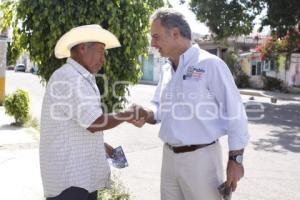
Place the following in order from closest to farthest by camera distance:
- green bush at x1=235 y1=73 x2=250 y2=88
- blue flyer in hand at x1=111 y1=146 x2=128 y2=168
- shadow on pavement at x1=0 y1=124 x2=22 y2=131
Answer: blue flyer in hand at x1=111 y1=146 x2=128 y2=168, shadow on pavement at x1=0 y1=124 x2=22 y2=131, green bush at x1=235 y1=73 x2=250 y2=88

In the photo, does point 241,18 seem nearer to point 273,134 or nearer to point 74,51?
point 273,134

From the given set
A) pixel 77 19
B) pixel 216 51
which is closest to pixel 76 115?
pixel 77 19

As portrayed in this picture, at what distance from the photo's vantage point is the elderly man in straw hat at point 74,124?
2.87 metres

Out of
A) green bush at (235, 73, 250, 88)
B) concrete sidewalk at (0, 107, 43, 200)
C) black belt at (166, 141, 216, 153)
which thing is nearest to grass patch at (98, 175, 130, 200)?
concrete sidewalk at (0, 107, 43, 200)

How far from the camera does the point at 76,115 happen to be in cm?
287

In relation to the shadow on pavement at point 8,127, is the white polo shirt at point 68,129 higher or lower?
higher

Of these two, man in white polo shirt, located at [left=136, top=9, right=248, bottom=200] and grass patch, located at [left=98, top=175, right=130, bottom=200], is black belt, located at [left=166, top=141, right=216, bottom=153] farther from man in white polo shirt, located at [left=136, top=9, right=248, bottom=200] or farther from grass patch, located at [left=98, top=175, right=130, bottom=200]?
grass patch, located at [left=98, top=175, right=130, bottom=200]

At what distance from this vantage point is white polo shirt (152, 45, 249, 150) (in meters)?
2.98

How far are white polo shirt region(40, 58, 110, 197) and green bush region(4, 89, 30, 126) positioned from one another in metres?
9.92

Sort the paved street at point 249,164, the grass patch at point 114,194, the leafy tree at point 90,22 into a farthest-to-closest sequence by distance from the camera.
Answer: the paved street at point 249,164
the grass patch at point 114,194
the leafy tree at point 90,22

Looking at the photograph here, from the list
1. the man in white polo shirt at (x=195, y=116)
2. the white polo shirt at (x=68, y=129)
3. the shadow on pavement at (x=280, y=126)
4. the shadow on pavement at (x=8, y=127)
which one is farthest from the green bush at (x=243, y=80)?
the white polo shirt at (x=68, y=129)

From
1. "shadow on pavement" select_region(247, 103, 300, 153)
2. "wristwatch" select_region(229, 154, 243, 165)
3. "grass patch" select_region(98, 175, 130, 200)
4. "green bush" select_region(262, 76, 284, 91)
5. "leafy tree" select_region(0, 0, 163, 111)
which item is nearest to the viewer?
"wristwatch" select_region(229, 154, 243, 165)

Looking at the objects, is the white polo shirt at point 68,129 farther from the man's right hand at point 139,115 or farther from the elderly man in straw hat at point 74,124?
the man's right hand at point 139,115

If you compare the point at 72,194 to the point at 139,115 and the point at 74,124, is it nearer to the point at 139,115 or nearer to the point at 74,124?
the point at 74,124
